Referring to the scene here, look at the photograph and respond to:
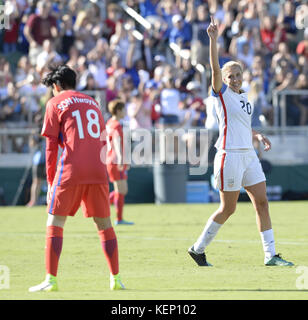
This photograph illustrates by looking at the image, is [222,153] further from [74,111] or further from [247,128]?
[74,111]

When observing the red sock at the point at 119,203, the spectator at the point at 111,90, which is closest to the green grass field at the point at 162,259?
the red sock at the point at 119,203

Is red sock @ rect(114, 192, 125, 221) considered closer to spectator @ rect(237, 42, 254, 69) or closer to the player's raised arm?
the player's raised arm

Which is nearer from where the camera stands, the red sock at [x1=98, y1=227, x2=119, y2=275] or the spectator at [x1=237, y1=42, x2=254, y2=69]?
the red sock at [x1=98, y1=227, x2=119, y2=275]

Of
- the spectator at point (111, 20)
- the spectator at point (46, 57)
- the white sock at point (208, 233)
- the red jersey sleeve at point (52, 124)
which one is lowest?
the white sock at point (208, 233)

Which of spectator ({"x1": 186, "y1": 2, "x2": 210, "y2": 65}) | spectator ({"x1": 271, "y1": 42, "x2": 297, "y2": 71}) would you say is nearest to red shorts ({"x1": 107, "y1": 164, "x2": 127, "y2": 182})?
spectator ({"x1": 186, "y1": 2, "x2": 210, "y2": 65})

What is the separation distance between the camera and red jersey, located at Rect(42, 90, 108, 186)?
7988 mm

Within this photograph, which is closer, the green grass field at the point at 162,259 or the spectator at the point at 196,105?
the green grass field at the point at 162,259

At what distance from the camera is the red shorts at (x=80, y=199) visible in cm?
800

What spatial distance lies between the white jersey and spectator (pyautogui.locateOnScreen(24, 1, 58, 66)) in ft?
44.2

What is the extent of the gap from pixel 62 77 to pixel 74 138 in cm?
64

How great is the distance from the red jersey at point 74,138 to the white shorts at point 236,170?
6.66 feet

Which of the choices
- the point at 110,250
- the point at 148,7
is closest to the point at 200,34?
the point at 148,7

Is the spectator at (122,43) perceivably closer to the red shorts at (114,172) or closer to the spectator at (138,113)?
the spectator at (138,113)

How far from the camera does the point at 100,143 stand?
813 centimetres
